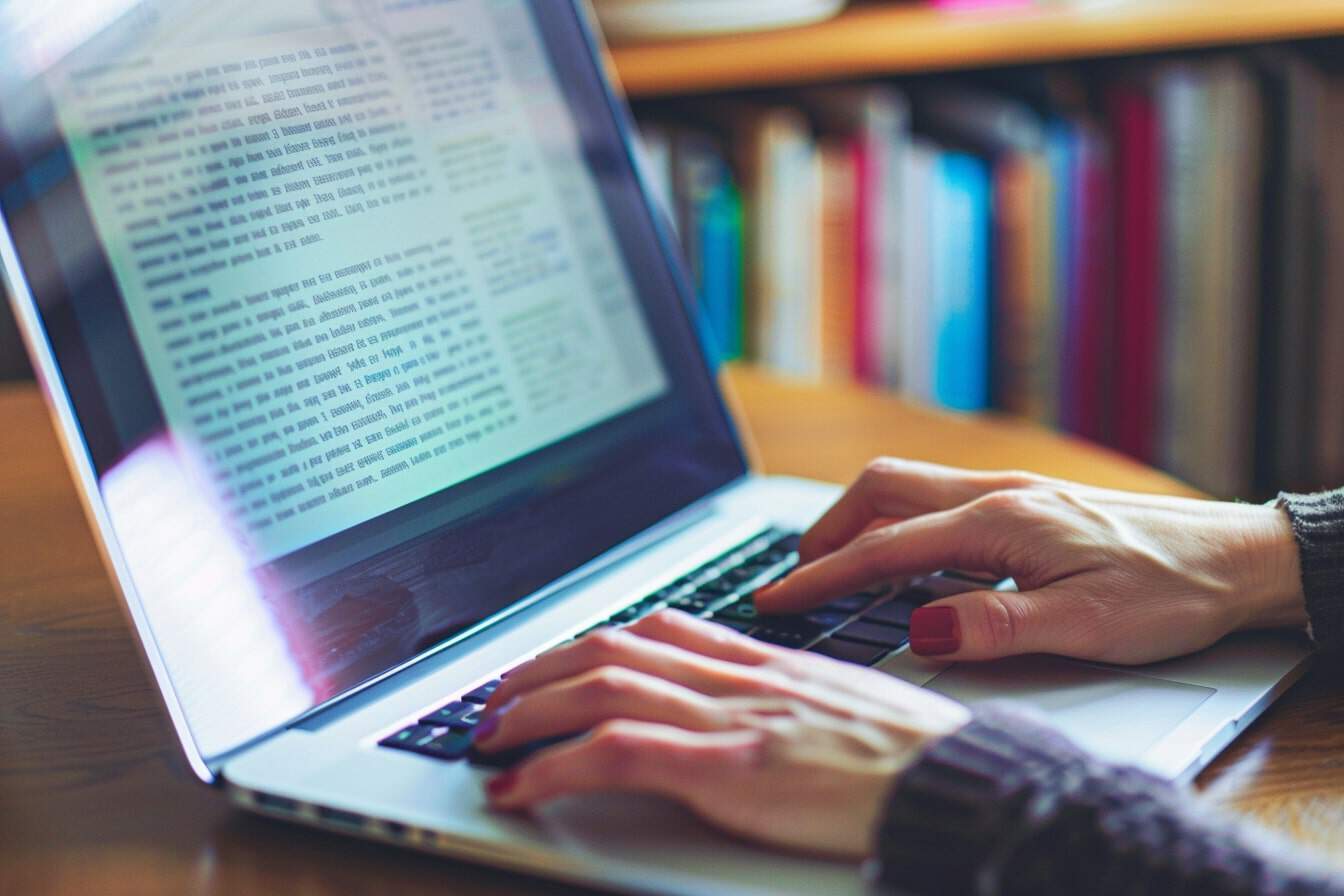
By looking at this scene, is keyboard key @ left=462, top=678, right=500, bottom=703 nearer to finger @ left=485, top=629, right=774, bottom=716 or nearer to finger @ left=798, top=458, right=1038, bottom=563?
finger @ left=485, top=629, right=774, bottom=716

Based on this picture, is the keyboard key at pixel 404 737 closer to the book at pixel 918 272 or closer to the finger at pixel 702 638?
the finger at pixel 702 638

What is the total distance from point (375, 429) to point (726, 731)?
240 mm

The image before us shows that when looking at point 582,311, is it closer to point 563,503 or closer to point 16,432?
point 563,503

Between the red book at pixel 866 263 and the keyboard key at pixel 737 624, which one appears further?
the red book at pixel 866 263

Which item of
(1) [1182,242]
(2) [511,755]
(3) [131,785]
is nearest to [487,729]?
(2) [511,755]

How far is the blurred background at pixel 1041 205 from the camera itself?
56.5 inches

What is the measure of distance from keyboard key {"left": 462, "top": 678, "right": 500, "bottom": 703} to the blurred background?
105 centimetres

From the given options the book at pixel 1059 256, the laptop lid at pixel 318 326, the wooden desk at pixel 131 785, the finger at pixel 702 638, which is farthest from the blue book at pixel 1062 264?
the finger at pixel 702 638

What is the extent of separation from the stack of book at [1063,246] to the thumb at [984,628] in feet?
3.42

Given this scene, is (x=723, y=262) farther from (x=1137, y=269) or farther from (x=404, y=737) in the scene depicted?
(x=404, y=737)

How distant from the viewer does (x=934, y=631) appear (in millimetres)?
562

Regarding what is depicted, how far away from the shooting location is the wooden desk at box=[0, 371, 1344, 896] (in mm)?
449

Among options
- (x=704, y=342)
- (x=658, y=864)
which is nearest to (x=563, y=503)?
(x=704, y=342)

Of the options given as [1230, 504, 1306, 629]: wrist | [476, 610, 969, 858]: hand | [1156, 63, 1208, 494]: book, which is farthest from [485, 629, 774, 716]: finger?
[1156, 63, 1208, 494]: book
